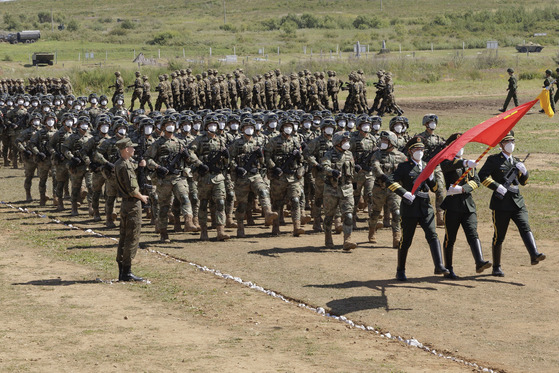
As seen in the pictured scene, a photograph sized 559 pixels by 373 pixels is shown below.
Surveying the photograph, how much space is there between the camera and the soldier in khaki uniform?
1253cm

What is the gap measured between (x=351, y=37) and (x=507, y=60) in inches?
1471

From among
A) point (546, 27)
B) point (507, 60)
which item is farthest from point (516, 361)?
point (546, 27)

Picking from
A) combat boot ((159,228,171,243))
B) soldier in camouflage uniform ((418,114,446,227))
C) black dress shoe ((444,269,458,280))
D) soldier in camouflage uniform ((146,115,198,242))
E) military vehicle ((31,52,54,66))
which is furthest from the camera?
military vehicle ((31,52,54,66))

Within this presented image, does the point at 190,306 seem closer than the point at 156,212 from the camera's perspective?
Yes

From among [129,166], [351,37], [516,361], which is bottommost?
[516,361]

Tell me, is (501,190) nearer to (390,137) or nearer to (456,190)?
(456,190)

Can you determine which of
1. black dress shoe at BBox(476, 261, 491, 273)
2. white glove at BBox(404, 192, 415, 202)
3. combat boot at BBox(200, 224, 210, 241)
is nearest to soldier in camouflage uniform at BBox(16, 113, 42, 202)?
combat boot at BBox(200, 224, 210, 241)

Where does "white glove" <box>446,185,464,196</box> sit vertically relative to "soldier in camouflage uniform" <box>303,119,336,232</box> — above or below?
below

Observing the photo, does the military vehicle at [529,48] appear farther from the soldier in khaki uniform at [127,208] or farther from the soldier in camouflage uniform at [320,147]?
the soldier in khaki uniform at [127,208]

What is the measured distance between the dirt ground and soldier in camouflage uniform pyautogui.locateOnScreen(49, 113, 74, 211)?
3.20 meters

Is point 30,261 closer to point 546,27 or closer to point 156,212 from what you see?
point 156,212

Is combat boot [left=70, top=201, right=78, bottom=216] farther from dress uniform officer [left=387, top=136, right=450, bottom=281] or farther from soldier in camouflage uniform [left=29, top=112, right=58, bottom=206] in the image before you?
A: dress uniform officer [left=387, top=136, right=450, bottom=281]

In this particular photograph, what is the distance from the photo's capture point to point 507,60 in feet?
198

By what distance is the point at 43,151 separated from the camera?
20.3m
